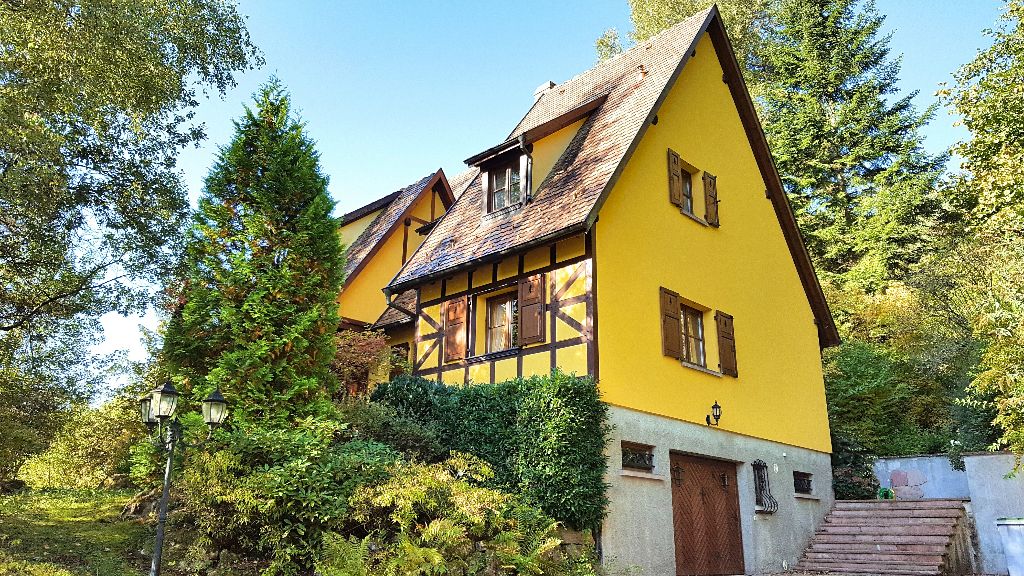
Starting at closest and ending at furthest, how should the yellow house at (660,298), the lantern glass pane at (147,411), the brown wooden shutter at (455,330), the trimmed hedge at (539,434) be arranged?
the lantern glass pane at (147,411), the trimmed hedge at (539,434), the yellow house at (660,298), the brown wooden shutter at (455,330)

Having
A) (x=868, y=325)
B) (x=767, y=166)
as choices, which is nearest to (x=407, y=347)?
(x=767, y=166)

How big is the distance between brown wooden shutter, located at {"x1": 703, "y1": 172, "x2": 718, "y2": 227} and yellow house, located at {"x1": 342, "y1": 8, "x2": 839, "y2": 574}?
0.18ft

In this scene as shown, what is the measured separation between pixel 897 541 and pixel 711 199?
22.2ft

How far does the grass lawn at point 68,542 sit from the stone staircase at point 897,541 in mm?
10762

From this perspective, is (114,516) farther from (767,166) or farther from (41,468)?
(767,166)

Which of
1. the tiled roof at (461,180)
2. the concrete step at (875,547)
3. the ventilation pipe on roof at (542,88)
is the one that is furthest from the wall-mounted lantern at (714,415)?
the tiled roof at (461,180)

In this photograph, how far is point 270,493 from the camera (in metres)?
7.09

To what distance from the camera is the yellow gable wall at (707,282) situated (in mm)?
10820

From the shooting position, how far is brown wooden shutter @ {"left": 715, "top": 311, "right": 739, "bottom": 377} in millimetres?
12586

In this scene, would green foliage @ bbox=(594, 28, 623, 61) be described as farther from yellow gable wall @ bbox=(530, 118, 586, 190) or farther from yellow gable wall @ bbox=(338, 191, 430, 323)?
yellow gable wall @ bbox=(530, 118, 586, 190)

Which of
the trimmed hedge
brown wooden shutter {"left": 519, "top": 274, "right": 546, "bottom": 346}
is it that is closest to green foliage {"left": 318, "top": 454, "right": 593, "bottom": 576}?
the trimmed hedge

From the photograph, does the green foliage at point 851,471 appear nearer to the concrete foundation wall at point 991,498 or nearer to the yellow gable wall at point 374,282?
the concrete foundation wall at point 991,498

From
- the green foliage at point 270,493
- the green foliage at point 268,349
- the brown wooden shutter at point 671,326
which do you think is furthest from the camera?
the brown wooden shutter at point 671,326

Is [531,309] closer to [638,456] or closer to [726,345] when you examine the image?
[638,456]
